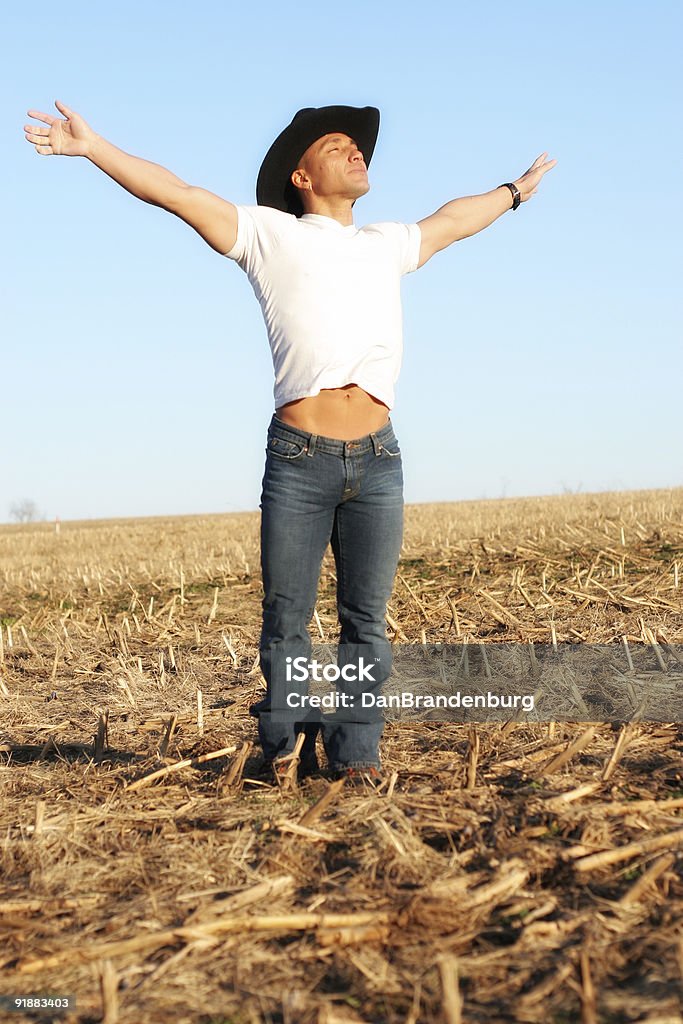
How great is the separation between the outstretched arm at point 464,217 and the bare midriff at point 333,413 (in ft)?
2.71

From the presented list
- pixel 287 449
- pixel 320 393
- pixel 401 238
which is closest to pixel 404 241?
pixel 401 238

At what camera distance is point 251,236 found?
13.9 feet

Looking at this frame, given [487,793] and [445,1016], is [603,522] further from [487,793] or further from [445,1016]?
[445,1016]

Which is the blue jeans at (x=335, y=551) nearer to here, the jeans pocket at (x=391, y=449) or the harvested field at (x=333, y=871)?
the jeans pocket at (x=391, y=449)

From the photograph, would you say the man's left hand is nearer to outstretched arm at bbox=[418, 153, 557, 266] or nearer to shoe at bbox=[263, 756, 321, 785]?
outstretched arm at bbox=[418, 153, 557, 266]

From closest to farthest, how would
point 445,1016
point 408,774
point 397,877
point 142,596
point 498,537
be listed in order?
point 445,1016 < point 397,877 < point 408,774 < point 142,596 < point 498,537

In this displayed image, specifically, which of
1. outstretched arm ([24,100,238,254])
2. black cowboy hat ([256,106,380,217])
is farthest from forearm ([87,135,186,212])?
black cowboy hat ([256,106,380,217])

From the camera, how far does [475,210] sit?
474cm

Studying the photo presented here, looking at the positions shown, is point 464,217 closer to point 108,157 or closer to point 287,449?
point 287,449

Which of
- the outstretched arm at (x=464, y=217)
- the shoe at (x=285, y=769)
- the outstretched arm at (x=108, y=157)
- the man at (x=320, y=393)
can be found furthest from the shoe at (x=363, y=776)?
the outstretched arm at (x=108, y=157)

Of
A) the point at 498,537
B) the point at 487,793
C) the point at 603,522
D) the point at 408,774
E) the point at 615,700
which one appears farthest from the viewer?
the point at 603,522

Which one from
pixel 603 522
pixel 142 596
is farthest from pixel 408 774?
pixel 603 522

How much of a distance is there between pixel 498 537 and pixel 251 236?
8.53 metres

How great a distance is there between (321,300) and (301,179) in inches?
26.3
